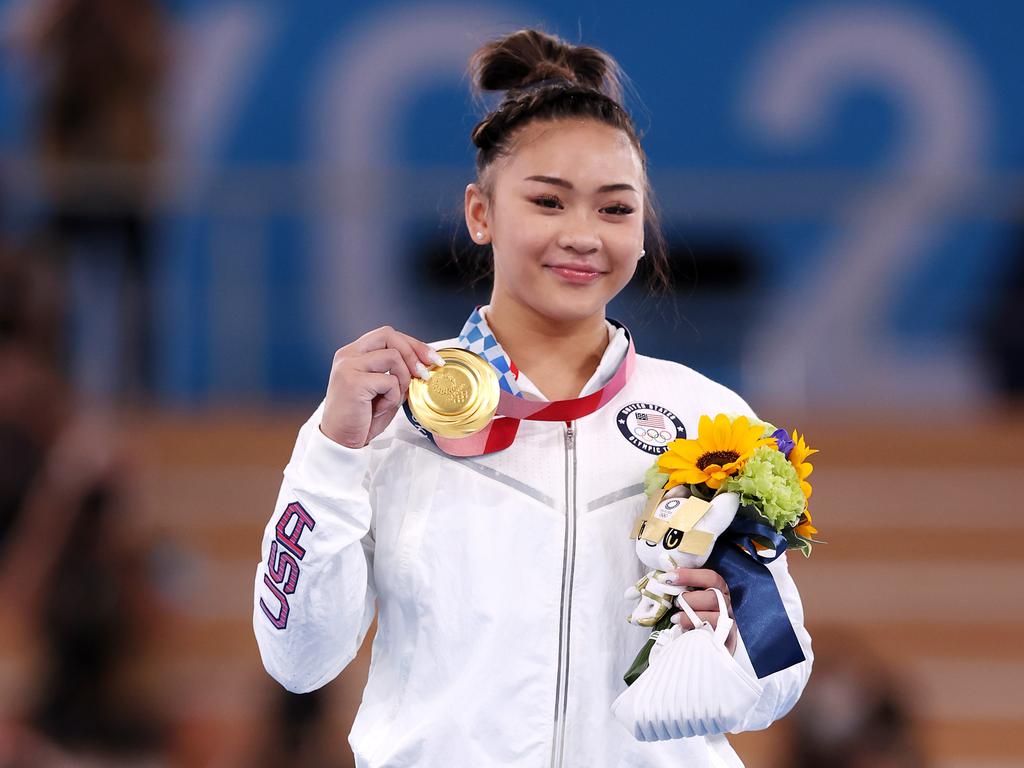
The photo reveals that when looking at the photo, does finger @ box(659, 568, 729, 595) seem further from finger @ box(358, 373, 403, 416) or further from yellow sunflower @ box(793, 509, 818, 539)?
finger @ box(358, 373, 403, 416)

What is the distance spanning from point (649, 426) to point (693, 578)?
0.24m

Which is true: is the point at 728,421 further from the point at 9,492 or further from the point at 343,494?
the point at 9,492

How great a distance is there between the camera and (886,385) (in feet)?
16.4

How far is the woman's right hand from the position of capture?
178 centimetres

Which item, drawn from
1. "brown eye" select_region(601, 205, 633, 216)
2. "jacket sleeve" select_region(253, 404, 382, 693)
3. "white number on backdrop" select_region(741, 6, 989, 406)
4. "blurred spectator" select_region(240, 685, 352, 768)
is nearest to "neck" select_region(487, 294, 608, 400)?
"brown eye" select_region(601, 205, 633, 216)

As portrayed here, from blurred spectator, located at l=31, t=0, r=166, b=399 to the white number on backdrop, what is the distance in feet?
5.99

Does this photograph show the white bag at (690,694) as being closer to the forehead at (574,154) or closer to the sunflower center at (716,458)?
the sunflower center at (716,458)

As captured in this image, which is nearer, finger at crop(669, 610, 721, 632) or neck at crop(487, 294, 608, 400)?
finger at crop(669, 610, 721, 632)

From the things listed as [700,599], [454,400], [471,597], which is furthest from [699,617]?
[454,400]

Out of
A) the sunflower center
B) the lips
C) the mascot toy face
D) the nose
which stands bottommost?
the mascot toy face

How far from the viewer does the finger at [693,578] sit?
5.85 ft

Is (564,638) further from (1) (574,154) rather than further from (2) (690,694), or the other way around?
(1) (574,154)

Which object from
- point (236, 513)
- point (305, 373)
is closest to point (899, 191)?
point (305, 373)

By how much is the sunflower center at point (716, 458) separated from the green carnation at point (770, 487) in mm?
23
